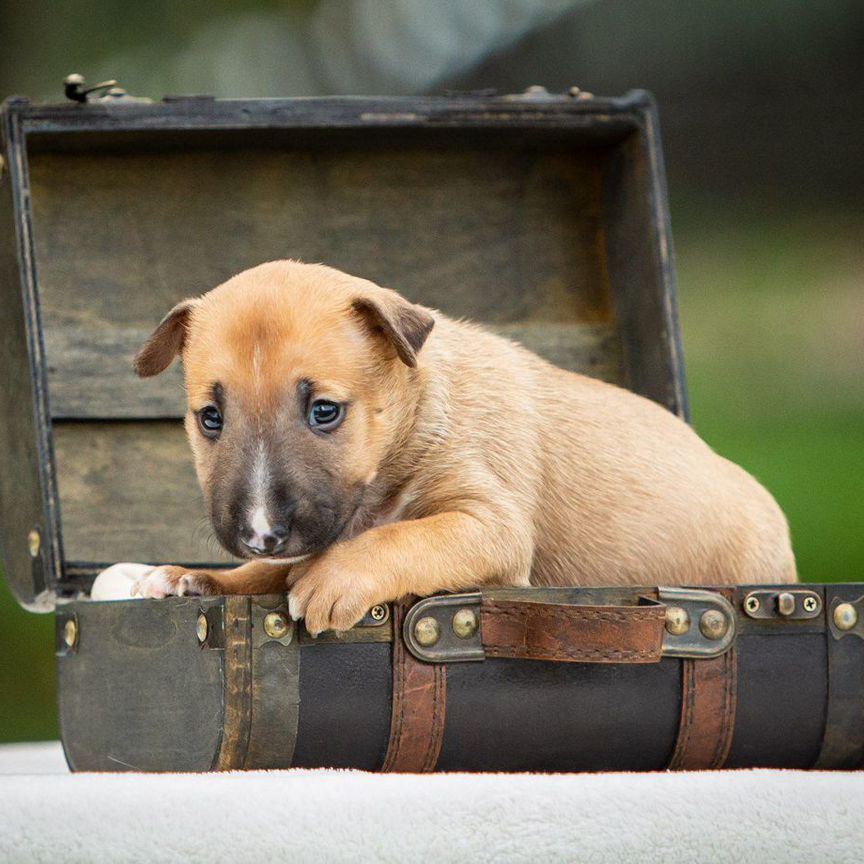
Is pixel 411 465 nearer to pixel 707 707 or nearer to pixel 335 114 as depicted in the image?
pixel 707 707

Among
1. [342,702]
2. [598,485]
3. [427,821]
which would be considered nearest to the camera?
[427,821]

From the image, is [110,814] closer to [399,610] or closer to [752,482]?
[399,610]

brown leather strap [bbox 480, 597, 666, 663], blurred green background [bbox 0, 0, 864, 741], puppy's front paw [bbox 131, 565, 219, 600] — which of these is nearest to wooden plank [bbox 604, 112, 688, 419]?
brown leather strap [bbox 480, 597, 666, 663]

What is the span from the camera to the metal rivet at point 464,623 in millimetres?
2074

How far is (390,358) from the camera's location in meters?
2.27

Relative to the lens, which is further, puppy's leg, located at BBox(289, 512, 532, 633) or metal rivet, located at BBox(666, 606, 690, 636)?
metal rivet, located at BBox(666, 606, 690, 636)

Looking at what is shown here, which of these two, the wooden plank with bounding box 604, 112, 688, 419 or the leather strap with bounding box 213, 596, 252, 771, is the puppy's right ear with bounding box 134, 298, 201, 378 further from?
the wooden plank with bounding box 604, 112, 688, 419

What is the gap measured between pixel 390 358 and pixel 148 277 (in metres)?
1.57

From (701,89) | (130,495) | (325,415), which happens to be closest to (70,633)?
(325,415)

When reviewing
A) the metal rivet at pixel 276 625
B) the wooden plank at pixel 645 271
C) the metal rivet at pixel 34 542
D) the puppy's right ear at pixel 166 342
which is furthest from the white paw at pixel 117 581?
the wooden plank at pixel 645 271

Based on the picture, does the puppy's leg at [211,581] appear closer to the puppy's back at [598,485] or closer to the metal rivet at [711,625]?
the puppy's back at [598,485]

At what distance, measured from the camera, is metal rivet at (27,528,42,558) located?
3.07 m

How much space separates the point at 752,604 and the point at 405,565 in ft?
2.17

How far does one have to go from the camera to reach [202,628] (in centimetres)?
204
